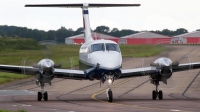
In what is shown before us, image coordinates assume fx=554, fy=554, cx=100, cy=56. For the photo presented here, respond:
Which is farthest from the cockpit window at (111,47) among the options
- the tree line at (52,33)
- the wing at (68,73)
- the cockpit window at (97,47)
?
the tree line at (52,33)

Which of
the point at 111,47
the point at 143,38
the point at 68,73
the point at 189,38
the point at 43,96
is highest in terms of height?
the point at 143,38

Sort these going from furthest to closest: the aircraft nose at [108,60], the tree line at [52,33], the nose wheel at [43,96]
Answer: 1. the tree line at [52,33]
2. the nose wheel at [43,96]
3. the aircraft nose at [108,60]

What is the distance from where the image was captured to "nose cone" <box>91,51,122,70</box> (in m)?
28.9

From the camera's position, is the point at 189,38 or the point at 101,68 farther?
the point at 189,38

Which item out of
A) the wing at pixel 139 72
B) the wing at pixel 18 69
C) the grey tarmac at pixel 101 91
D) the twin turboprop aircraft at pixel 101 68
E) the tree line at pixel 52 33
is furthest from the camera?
the tree line at pixel 52 33

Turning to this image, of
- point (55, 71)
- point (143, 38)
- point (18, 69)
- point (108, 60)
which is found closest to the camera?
point (108, 60)

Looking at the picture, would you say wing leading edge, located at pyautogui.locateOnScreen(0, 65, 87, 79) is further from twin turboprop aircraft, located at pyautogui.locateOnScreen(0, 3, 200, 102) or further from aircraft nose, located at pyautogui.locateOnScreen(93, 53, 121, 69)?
aircraft nose, located at pyautogui.locateOnScreen(93, 53, 121, 69)

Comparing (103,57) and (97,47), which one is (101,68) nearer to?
(103,57)

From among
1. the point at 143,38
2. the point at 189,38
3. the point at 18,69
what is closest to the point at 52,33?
the point at 18,69

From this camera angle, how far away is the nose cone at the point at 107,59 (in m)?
28.9

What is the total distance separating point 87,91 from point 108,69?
10.4 meters

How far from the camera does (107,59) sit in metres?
29.2

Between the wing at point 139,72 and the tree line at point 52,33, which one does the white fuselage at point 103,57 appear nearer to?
the wing at point 139,72

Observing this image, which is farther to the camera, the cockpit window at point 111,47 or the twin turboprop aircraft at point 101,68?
the cockpit window at point 111,47
